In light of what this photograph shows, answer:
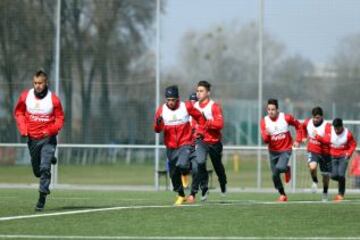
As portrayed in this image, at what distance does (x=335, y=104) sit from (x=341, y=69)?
1.20m

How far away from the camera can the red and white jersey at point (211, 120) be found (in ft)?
57.2

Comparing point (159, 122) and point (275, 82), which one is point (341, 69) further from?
point (159, 122)

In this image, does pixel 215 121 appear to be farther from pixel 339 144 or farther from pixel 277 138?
pixel 339 144

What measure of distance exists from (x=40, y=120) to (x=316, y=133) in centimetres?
738

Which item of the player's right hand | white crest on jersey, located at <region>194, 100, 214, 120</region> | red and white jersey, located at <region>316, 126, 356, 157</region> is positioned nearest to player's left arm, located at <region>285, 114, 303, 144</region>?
red and white jersey, located at <region>316, 126, 356, 157</region>

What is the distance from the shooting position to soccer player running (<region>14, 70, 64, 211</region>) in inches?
565

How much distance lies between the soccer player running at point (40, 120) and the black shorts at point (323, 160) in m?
7.25

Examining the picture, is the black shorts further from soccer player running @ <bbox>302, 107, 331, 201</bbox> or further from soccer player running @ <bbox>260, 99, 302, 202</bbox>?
soccer player running @ <bbox>260, 99, 302, 202</bbox>

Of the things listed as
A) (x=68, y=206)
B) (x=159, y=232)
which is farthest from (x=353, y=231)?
(x=68, y=206)

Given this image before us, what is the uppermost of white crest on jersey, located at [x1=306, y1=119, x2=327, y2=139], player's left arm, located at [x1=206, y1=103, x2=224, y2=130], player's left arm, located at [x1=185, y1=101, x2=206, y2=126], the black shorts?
player's left arm, located at [x1=185, y1=101, x2=206, y2=126]

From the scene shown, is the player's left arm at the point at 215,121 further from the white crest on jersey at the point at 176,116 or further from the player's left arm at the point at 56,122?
the player's left arm at the point at 56,122

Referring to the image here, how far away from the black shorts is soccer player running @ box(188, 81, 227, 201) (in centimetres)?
277

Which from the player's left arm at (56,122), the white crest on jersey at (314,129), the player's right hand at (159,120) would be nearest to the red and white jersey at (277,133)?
the white crest on jersey at (314,129)

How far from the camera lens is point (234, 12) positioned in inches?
1219
